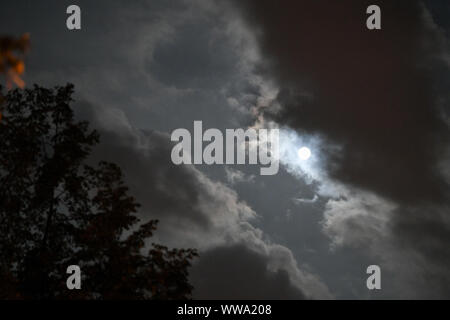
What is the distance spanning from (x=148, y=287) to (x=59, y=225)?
6.59 m

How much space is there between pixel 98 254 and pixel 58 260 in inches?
146

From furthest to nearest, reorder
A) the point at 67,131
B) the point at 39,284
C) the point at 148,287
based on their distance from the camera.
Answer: the point at 67,131
the point at 39,284
the point at 148,287

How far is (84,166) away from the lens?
53.7 ft

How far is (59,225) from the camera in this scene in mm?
16766

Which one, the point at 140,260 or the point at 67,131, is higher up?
the point at 67,131

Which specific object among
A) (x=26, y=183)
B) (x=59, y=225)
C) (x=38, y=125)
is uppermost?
(x=38, y=125)

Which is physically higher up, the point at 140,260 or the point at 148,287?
the point at 140,260

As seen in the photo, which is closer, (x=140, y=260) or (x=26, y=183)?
(x=140, y=260)
